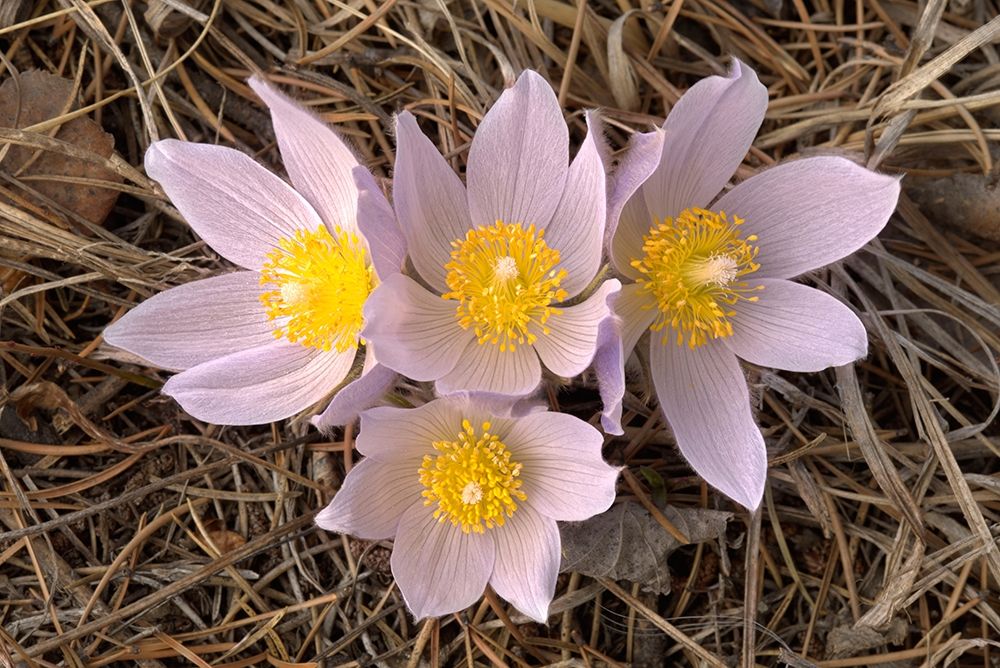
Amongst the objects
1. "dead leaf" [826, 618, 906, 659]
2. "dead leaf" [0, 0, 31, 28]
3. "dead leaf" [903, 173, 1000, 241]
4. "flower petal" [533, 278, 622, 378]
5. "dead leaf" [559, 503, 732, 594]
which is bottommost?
"dead leaf" [826, 618, 906, 659]

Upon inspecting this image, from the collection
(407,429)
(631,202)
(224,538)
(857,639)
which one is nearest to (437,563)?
(407,429)

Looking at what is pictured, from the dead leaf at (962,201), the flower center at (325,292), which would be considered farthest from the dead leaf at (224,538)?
the dead leaf at (962,201)

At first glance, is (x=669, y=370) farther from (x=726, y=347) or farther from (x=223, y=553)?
(x=223, y=553)

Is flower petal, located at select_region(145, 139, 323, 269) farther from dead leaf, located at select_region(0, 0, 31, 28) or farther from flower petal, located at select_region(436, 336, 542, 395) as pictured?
dead leaf, located at select_region(0, 0, 31, 28)

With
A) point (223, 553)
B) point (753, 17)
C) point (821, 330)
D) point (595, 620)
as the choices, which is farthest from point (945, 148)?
point (223, 553)

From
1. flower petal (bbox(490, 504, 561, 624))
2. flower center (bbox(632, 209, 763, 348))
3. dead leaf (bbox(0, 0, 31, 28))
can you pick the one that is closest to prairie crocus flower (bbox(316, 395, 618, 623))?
flower petal (bbox(490, 504, 561, 624))

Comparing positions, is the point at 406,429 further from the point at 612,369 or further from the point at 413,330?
the point at 612,369

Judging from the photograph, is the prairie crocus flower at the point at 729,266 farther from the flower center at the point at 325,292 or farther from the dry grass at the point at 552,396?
the flower center at the point at 325,292
